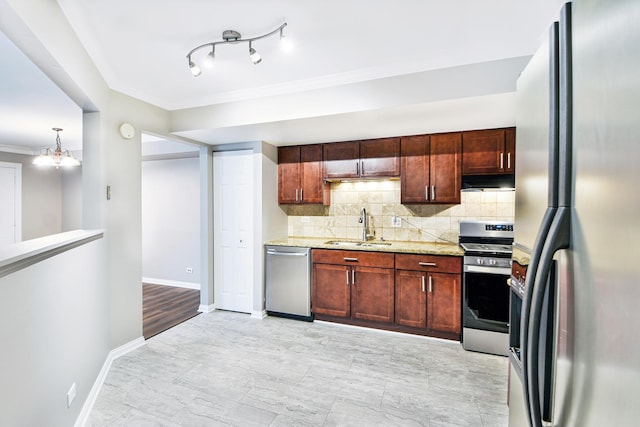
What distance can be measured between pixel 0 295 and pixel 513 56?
3284 millimetres

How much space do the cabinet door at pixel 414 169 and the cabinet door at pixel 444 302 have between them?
2.97ft

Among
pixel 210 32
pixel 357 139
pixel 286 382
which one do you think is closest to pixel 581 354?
pixel 286 382

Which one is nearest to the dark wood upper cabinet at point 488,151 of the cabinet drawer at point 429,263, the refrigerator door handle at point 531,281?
the cabinet drawer at point 429,263

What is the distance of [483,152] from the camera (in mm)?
3309

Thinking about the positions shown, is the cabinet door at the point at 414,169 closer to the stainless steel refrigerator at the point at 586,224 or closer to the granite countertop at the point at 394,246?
the granite countertop at the point at 394,246

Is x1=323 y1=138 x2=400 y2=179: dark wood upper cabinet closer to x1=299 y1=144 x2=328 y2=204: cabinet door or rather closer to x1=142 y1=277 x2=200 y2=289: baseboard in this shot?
x1=299 y1=144 x2=328 y2=204: cabinet door

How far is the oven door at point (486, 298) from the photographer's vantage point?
9.65ft

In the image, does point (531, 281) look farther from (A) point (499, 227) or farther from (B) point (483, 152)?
(A) point (499, 227)

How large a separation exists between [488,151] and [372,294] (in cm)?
199

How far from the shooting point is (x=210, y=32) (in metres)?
2.16

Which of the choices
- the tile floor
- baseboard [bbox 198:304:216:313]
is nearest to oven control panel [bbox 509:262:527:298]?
the tile floor

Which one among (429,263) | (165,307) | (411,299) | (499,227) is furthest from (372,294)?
(165,307)

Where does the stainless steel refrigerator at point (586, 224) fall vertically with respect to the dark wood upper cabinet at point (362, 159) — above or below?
below

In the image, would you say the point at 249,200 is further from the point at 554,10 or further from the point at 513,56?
the point at 554,10
